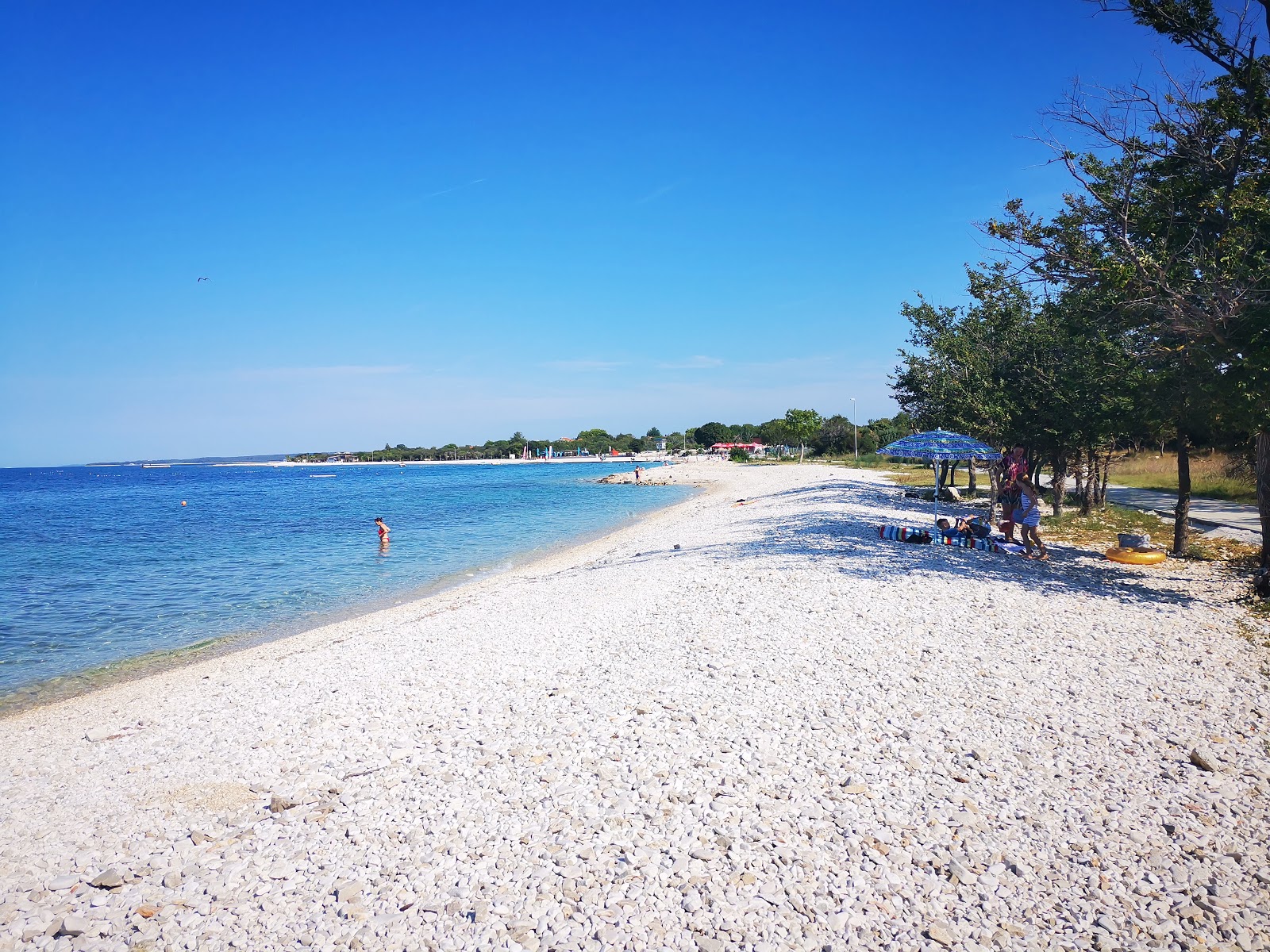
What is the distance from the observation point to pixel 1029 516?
12.9 metres

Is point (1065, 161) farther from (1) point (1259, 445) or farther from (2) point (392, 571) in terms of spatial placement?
(2) point (392, 571)

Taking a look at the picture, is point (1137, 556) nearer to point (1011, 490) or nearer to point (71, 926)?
point (1011, 490)

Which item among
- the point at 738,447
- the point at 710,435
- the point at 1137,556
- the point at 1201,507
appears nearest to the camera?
the point at 1137,556

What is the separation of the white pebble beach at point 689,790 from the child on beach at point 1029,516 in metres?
3.16

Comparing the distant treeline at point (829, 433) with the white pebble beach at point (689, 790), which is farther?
the distant treeline at point (829, 433)

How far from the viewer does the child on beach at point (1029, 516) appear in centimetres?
1276

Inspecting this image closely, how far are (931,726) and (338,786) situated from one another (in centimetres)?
492

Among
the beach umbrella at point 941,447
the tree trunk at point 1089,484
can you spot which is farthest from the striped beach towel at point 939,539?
the tree trunk at point 1089,484

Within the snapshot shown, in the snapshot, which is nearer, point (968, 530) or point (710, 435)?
point (968, 530)

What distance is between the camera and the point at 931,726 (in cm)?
572

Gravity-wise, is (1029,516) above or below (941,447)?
below

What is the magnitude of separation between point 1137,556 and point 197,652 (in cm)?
1662

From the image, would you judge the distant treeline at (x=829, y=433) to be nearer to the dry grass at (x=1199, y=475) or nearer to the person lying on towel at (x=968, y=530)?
the dry grass at (x=1199, y=475)

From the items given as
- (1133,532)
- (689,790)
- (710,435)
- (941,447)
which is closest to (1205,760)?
(689,790)
